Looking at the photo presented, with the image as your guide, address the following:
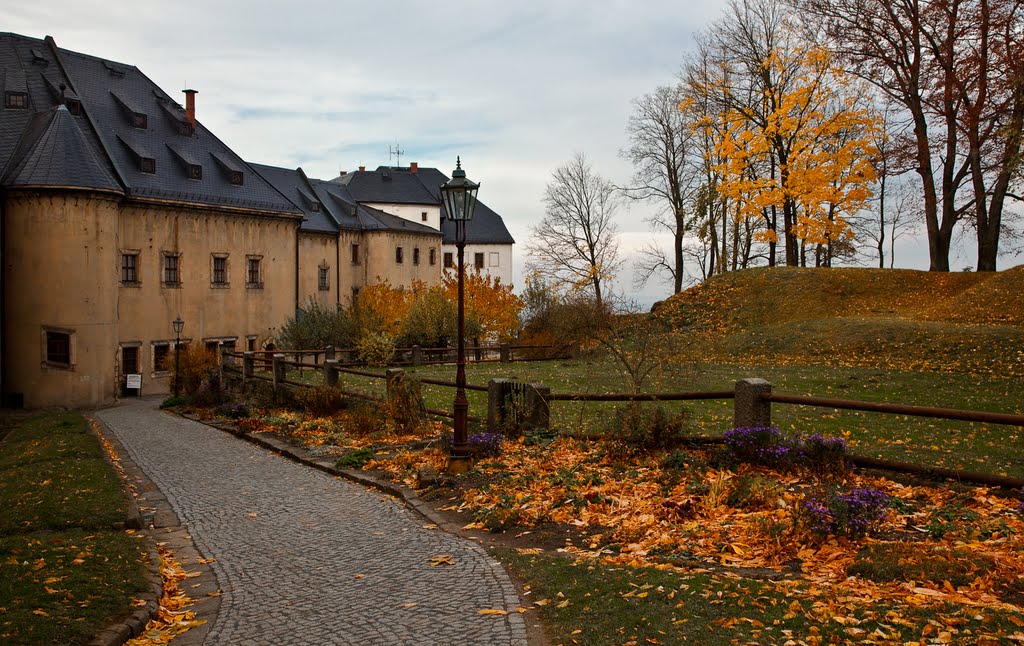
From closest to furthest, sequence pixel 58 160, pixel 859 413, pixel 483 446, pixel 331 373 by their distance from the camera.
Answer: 1. pixel 483 446
2. pixel 859 413
3. pixel 331 373
4. pixel 58 160

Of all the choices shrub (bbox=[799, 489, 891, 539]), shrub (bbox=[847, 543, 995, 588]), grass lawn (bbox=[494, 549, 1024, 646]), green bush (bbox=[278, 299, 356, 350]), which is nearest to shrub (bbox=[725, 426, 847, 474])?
shrub (bbox=[799, 489, 891, 539])

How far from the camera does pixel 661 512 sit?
845cm

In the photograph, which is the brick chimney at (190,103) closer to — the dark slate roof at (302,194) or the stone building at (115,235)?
the stone building at (115,235)

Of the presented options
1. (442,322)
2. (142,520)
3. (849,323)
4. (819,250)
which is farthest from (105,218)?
(819,250)

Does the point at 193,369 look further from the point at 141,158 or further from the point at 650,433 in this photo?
the point at 650,433

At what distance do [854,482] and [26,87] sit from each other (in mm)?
36929

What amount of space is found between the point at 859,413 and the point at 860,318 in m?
14.6

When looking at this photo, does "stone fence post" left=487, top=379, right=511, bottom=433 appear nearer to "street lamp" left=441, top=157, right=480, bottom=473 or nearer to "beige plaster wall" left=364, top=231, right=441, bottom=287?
"street lamp" left=441, top=157, right=480, bottom=473

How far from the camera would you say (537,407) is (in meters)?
13.2

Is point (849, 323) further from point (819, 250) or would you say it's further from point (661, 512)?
point (661, 512)

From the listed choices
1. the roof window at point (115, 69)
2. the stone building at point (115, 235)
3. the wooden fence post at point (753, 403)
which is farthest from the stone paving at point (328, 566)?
the roof window at point (115, 69)

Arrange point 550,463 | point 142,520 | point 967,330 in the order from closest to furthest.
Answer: point 142,520, point 550,463, point 967,330

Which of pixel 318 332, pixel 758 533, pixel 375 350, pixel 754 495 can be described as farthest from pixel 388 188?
pixel 758 533

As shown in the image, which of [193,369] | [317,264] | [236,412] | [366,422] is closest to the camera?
[366,422]
